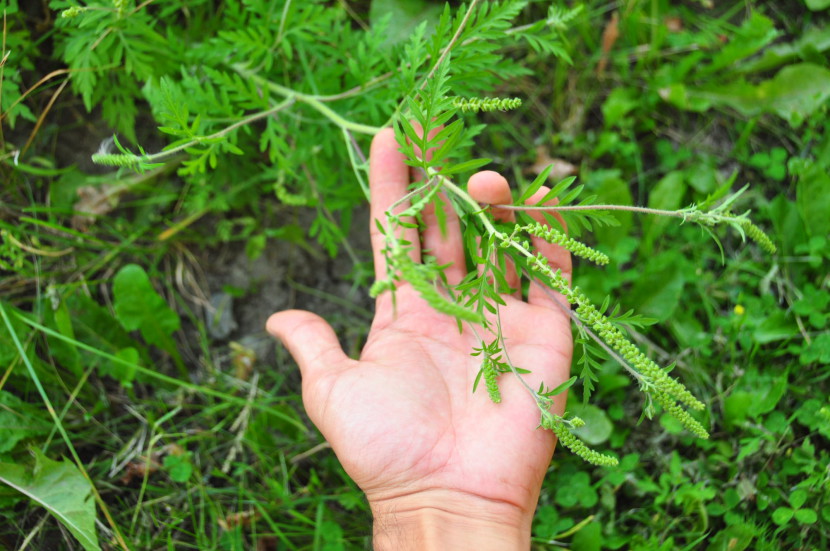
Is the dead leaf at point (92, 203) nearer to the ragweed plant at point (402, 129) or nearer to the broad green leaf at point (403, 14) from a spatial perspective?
the ragweed plant at point (402, 129)

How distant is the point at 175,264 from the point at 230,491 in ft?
4.87

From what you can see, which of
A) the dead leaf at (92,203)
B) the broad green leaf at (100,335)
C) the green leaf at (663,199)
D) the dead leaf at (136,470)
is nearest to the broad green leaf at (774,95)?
the green leaf at (663,199)

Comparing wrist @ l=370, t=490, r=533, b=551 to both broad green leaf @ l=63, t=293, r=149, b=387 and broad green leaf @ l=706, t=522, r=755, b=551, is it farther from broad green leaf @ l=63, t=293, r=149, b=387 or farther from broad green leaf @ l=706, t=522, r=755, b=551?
broad green leaf @ l=63, t=293, r=149, b=387

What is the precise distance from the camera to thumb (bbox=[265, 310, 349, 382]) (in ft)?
8.66

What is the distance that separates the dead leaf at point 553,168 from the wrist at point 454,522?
7.68 ft

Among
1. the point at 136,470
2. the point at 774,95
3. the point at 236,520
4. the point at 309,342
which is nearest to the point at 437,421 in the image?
the point at 309,342

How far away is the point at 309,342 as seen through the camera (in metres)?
2.73

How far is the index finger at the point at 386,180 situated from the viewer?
2.71 meters

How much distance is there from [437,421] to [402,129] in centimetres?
132

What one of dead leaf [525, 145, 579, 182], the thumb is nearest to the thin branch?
the thumb

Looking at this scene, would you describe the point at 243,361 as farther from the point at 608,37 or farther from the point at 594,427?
the point at 608,37

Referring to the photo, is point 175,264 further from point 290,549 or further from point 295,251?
point 290,549

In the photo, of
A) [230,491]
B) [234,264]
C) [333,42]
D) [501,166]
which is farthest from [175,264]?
[501,166]

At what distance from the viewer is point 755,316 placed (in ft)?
11.6
